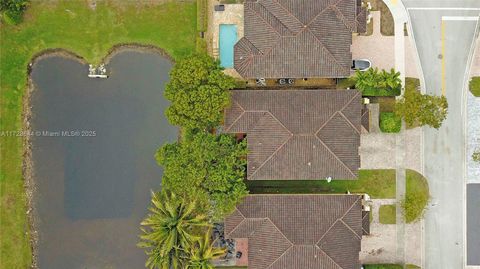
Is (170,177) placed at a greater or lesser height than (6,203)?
greater

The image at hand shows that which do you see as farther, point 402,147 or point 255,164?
point 402,147

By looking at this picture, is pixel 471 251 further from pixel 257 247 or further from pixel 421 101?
pixel 257 247

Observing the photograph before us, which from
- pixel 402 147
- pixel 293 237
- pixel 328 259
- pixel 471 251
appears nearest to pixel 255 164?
pixel 293 237

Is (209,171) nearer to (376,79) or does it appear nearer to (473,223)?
(376,79)

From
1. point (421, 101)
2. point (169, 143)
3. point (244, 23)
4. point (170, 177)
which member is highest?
point (244, 23)

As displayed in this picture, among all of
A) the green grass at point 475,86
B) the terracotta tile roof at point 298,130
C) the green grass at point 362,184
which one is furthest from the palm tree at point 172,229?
the green grass at point 475,86

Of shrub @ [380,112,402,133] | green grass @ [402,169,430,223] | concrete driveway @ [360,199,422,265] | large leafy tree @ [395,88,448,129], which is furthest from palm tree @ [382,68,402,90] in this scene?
concrete driveway @ [360,199,422,265]
